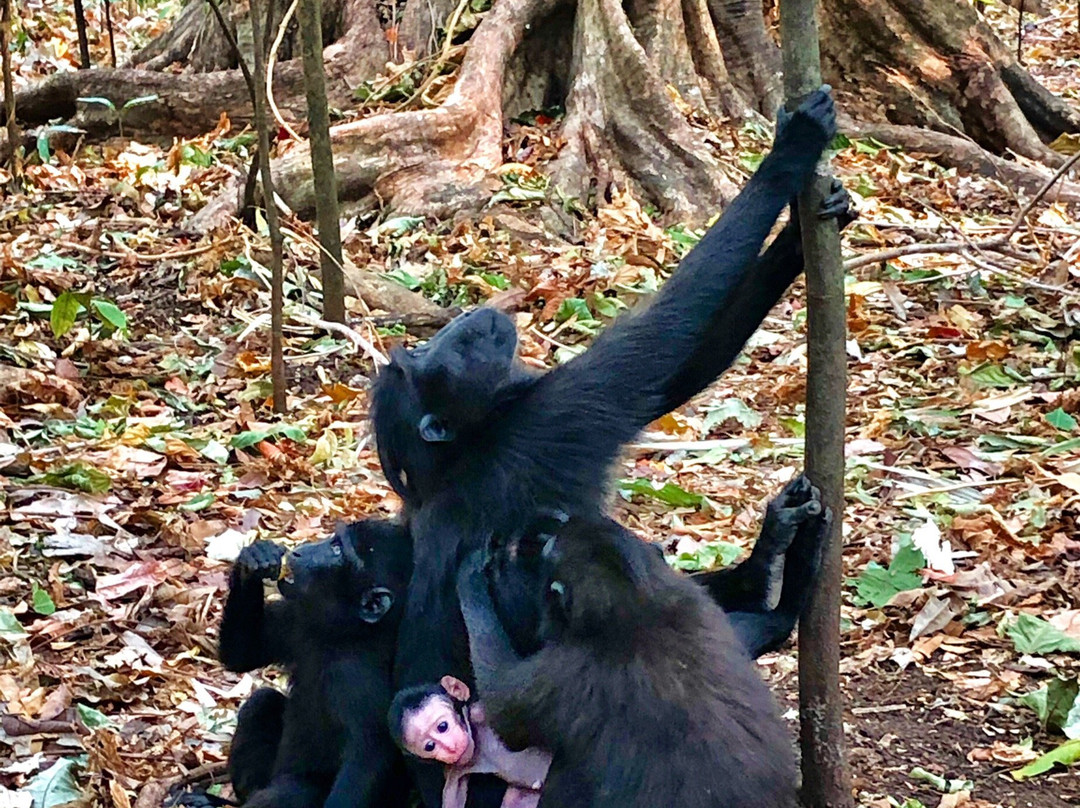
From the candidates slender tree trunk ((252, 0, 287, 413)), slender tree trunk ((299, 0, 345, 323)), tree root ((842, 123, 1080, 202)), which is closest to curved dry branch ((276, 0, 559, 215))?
slender tree trunk ((299, 0, 345, 323))

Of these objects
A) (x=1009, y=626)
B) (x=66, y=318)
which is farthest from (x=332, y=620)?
(x=66, y=318)

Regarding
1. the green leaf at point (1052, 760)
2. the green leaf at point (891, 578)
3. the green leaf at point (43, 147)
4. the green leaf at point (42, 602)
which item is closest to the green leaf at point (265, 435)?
the green leaf at point (42, 602)

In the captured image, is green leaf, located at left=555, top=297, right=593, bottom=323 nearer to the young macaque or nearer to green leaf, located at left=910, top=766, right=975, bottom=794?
green leaf, located at left=910, top=766, right=975, bottom=794

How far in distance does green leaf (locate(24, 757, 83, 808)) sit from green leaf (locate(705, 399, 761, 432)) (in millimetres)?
3966

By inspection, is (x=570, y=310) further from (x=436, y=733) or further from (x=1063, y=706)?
(x=436, y=733)

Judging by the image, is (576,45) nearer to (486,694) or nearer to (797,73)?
(797,73)

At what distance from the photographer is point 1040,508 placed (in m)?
5.98

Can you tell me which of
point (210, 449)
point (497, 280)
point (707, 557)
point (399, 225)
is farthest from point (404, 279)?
point (707, 557)

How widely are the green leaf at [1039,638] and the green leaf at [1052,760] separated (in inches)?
26.8

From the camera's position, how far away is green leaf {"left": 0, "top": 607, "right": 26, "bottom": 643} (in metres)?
5.40

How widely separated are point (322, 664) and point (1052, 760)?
91.0 inches

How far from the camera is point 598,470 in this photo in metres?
4.19

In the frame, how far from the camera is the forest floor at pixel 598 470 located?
193 inches

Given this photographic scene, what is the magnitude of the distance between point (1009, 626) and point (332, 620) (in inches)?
102
